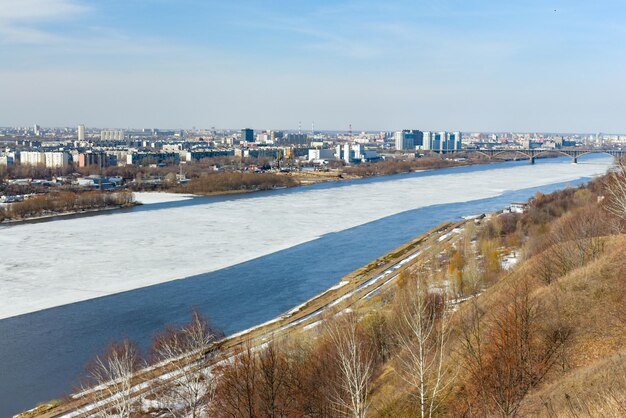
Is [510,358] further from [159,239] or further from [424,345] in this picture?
[159,239]

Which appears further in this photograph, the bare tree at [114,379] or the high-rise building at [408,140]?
the high-rise building at [408,140]

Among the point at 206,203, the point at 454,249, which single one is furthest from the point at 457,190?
the point at 454,249

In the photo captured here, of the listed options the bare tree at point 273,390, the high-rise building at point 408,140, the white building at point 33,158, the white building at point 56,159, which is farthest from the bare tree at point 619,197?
the high-rise building at point 408,140

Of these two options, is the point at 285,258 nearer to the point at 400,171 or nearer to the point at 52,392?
the point at 52,392

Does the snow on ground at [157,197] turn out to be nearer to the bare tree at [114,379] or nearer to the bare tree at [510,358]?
the bare tree at [114,379]

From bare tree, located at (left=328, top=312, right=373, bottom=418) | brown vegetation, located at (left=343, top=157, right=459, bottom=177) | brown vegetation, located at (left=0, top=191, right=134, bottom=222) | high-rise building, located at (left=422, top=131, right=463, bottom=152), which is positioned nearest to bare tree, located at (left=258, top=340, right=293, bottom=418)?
bare tree, located at (left=328, top=312, right=373, bottom=418)

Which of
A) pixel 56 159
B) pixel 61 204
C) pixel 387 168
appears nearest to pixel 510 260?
pixel 61 204

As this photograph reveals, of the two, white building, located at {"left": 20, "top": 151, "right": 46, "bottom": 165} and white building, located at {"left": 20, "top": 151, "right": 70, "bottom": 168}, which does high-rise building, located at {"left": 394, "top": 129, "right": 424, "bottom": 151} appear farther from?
white building, located at {"left": 20, "top": 151, "right": 46, "bottom": 165}
